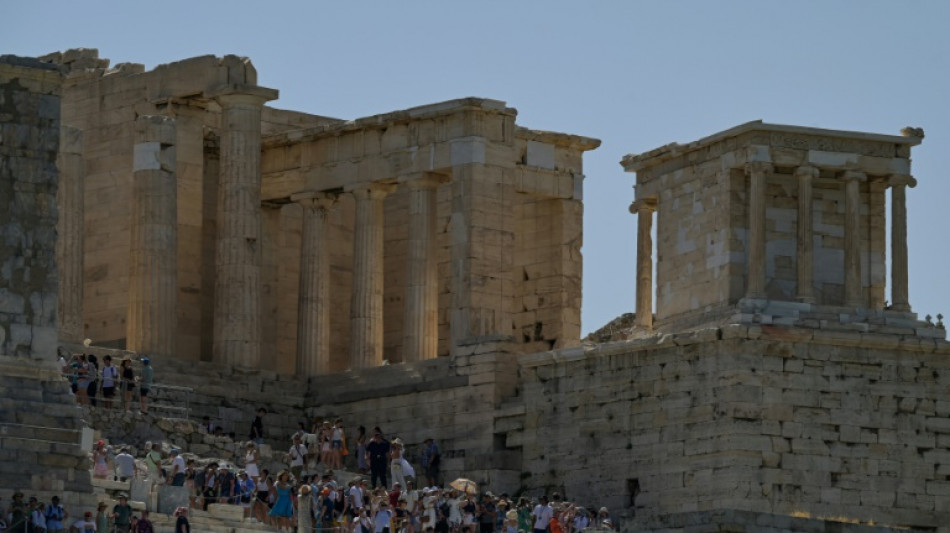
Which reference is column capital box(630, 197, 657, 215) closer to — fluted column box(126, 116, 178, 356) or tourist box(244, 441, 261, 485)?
fluted column box(126, 116, 178, 356)

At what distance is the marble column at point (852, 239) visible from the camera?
71.9 m

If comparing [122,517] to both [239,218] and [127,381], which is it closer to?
[127,381]

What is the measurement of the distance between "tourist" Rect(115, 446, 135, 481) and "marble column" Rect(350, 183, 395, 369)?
646 inches

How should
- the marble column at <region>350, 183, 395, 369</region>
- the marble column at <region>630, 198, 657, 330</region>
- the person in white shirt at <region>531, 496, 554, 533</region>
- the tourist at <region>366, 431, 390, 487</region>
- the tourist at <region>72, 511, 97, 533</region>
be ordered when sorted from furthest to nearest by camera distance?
the marble column at <region>350, 183, 395, 369</region> → the marble column at <region>630, 198, 657, 330</region> → the tourist at <region>366, 431, 390, 487</region> → the person in white shirt at <region>531, 496, 554, 533</region> → the tourist at <region>72, 511, 97, 533</region>

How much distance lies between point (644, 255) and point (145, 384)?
12.7 metres

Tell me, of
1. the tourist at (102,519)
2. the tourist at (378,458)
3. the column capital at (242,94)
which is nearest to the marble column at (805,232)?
the tourist at (378,458)

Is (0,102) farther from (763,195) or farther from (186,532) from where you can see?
(763,195)

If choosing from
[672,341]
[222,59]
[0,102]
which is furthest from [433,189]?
[0,102]

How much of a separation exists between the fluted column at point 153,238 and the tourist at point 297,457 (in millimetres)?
8007

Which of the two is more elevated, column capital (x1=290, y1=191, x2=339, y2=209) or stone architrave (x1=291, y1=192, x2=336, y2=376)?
column capital (x1=290, y1=191, x2=339, y2=209)

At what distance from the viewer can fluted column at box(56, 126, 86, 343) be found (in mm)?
75000

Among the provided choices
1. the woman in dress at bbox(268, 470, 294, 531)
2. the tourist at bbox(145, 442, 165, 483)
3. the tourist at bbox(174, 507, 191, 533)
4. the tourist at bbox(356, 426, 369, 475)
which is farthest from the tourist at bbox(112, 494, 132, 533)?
the tourist at bbox(356, 426, 369, 475)

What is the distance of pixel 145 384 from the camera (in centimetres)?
6894

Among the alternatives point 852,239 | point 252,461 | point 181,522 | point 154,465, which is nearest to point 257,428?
point 252,461
